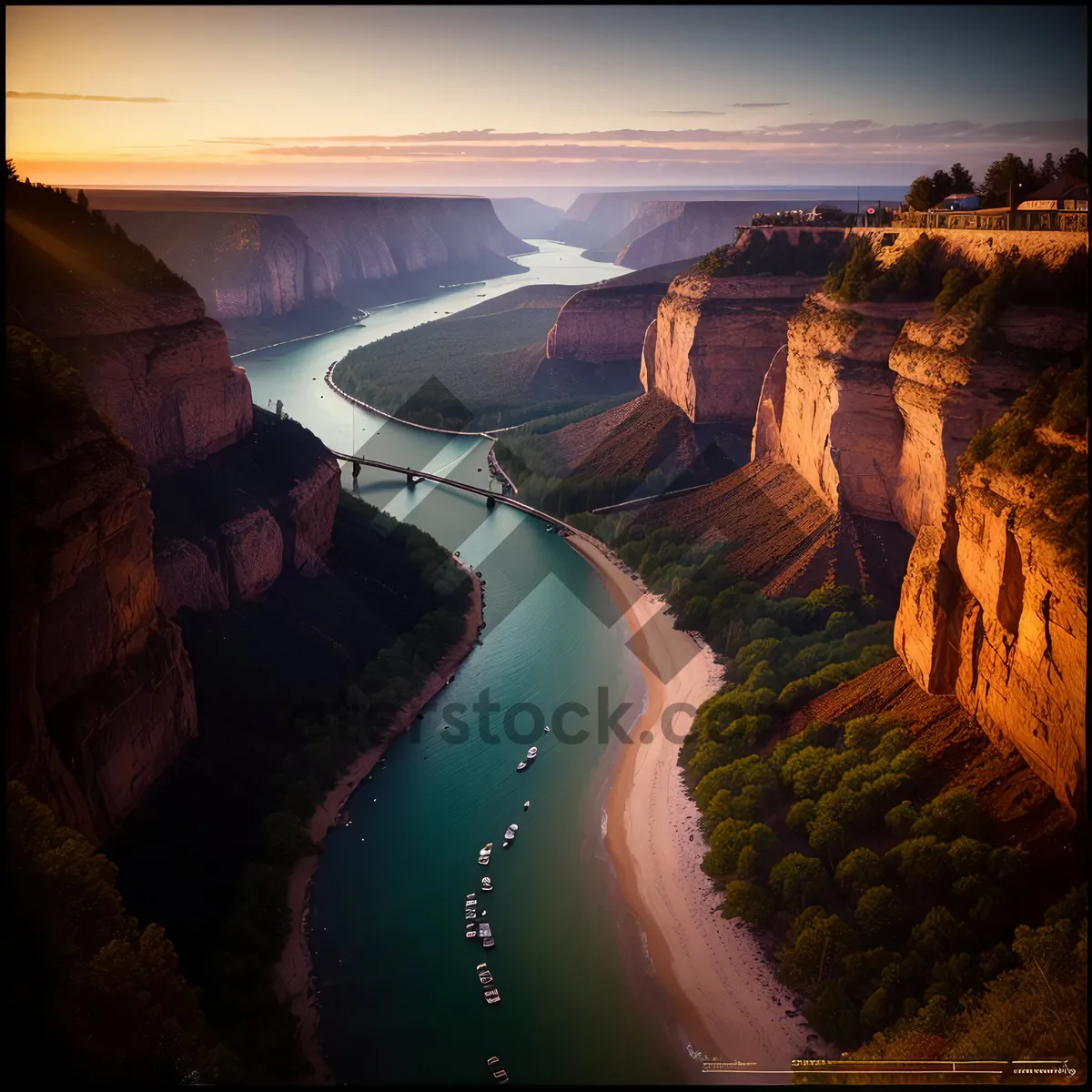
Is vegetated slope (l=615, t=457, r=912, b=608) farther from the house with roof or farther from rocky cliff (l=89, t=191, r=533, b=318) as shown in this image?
rocky cliff (l=89, t=191, r=533, b=318)

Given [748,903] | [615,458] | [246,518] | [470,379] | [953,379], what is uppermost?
[470,379]

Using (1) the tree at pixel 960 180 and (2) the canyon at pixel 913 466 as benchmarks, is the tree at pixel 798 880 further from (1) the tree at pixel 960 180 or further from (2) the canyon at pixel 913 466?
(1) the tree at pixel 960 180

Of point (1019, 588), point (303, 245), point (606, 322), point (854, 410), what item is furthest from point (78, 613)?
point (303, 245)

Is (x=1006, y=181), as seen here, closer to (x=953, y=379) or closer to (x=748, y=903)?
(x=953, y=379)

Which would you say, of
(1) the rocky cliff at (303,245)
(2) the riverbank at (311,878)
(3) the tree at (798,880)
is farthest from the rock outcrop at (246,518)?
(1) the rocky cliff at (303,245)

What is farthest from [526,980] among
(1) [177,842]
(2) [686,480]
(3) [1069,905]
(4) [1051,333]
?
(2) [686,480]

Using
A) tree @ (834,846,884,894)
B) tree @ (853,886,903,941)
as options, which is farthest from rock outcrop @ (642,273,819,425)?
tree @ (853,886,903,941)
